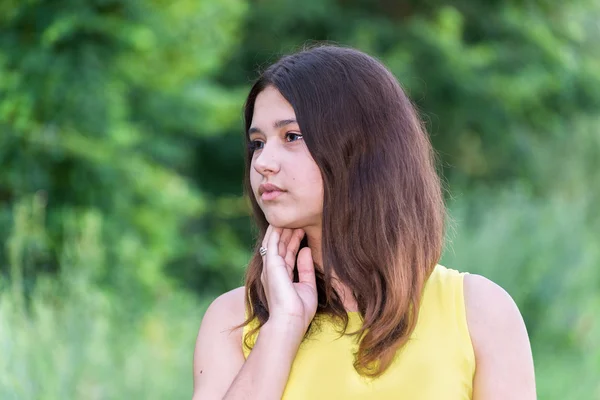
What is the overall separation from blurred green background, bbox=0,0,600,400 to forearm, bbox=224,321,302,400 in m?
1.09

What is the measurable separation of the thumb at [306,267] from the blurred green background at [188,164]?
0.79 meters

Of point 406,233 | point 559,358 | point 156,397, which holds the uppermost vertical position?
point 406,233

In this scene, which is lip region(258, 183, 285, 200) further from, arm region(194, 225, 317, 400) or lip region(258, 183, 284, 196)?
arm region(194, 225, 317, 400)

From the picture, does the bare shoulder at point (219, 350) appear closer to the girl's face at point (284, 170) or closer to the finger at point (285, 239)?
the finger at point (285, 239)

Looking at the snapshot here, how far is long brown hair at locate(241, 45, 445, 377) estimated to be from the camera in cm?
256

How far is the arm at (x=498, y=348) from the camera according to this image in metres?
2.38

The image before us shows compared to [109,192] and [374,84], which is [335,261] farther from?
[109,192]

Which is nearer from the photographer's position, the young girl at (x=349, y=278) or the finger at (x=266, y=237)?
the young girl at (x=349, y=278)

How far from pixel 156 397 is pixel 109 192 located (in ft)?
8.63

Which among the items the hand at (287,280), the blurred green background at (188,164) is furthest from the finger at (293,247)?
the blurred green background at (188,164)

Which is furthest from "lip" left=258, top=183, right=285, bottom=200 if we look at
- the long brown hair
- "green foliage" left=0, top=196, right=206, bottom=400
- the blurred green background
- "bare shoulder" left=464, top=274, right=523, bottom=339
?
"green foliage" left=0, top=196, right=206, bottom=400

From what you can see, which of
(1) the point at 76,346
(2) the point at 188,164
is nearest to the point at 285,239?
(1) the point at 76,346

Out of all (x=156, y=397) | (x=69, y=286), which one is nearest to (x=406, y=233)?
(x=156, y=397)

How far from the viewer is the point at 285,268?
2.66m
